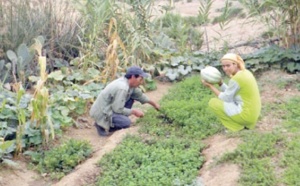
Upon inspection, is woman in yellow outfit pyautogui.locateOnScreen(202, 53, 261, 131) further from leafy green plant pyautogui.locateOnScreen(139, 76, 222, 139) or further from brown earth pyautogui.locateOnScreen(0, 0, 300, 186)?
leafy green plant pyautogui.locateOnScreen(139, 76, 222, 139)

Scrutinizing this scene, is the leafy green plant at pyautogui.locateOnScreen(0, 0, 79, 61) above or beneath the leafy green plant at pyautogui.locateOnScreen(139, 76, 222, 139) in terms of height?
above

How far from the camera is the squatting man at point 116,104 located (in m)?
6.74

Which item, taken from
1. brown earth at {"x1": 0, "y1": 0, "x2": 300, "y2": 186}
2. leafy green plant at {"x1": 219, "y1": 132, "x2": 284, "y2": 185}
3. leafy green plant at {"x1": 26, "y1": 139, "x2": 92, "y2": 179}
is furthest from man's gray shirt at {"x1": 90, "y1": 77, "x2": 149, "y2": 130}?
leafy green plant at {"x1": 219, "y1": 132, "x2": 284, "y2": 185}

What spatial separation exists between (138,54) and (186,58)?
0.81 meters

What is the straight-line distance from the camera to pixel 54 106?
700cm

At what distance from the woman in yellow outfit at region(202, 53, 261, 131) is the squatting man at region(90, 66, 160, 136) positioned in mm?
1109

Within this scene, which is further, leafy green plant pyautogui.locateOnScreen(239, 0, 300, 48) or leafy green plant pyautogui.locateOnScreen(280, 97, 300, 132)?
leafy green plant pyautogui.locateOnScreen(239, 0, 300, 48)

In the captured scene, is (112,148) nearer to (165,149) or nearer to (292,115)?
(165,149)

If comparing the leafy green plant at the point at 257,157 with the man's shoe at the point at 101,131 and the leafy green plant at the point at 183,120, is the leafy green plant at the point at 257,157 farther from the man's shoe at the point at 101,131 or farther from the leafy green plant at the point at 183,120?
the man's shoe at the point at 101,131

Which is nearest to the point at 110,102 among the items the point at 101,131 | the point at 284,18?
the point at 101,131

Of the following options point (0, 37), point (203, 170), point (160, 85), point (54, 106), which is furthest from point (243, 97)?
point (0, 37)

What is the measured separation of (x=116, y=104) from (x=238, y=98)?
5.06 feet

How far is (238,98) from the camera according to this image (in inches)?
238

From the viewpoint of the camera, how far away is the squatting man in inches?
265
